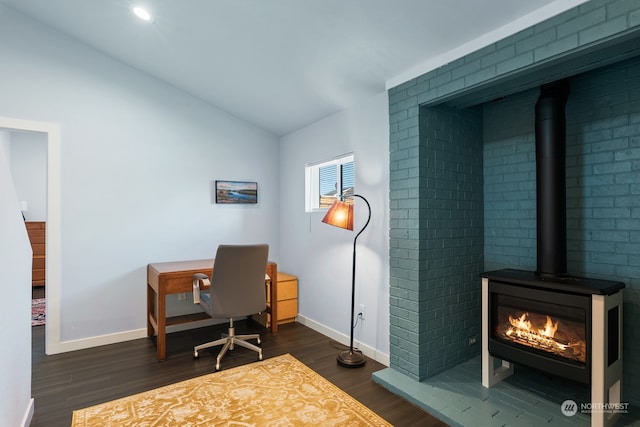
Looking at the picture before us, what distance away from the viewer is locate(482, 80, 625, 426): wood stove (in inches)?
78.4

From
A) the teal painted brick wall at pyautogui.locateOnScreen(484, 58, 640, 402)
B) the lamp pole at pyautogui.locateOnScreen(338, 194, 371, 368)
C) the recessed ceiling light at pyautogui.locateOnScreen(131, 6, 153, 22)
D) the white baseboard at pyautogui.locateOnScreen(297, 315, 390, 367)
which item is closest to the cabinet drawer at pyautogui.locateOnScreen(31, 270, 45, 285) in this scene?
the white baseboard at pyautogui.locateOnScreen(297, 315, 390, 367)

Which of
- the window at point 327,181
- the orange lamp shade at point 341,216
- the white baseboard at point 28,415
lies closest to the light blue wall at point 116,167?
the window at point 327,181

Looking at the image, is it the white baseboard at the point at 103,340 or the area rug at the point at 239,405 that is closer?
the area rug at the point at 239,405

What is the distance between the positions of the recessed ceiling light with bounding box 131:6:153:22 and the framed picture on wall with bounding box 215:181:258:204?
181 centimetres

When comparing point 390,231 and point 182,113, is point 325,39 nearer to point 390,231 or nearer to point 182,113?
point 390,231

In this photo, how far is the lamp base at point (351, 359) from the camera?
117 inches

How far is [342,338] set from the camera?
3545 mm

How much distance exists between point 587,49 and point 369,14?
1190 mm

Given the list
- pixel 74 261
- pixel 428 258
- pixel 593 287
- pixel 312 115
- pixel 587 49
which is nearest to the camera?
pixel 587 49

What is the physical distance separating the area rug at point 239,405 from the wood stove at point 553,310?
1069 mm

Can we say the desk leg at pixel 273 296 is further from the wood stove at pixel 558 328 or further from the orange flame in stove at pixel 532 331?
the orange flame in stove at pixel 532 331

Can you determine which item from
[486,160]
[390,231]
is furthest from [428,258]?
[486,160]

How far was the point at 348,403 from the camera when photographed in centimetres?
239

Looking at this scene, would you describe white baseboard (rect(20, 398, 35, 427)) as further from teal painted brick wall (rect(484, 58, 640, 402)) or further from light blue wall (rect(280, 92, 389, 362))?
teal painted brick wall (rect(484, 58, 640, 402))
